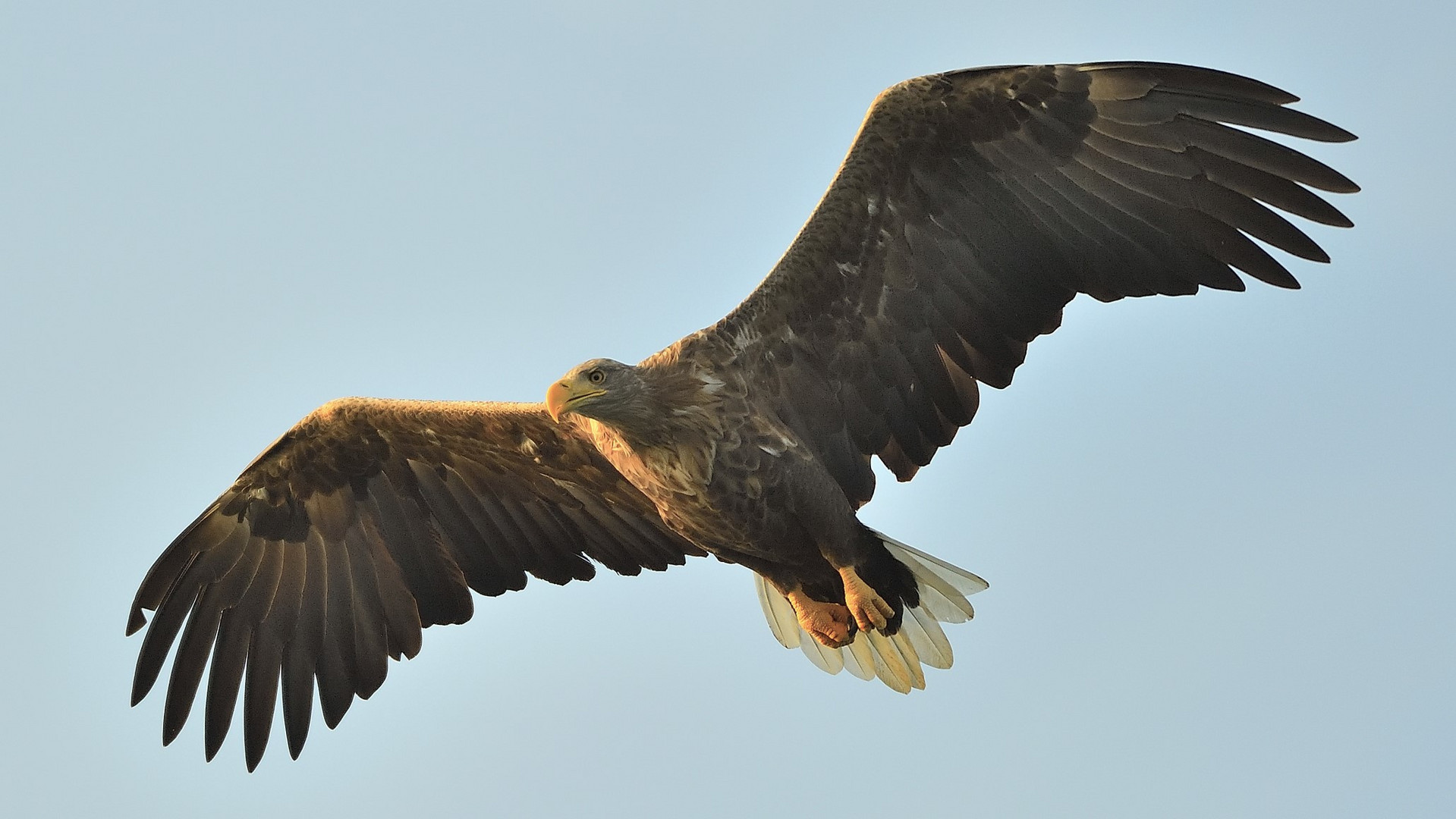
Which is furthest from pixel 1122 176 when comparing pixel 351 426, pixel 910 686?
pixel 351 426

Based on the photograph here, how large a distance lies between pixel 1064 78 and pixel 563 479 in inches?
136

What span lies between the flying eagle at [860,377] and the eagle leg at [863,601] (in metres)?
0.01

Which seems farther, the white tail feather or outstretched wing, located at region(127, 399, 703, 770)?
outstretched wing, located at region(127, 399, 703, 770)

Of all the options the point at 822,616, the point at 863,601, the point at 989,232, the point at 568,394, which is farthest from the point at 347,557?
the point at 989,232

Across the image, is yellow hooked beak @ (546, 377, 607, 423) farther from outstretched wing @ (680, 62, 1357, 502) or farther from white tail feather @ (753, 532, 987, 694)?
white tail feather @ (753, 532, 987, 694)

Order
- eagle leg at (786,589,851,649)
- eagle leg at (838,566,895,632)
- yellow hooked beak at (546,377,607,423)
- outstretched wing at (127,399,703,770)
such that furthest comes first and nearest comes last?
outstretched wing at (127,399,703,770)
eagle leg at (786,589,851,649)
eagle leg at (838,566,895,632)
yellow hooked beak at (546,377,607,423)

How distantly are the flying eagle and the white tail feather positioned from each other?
0.05ft

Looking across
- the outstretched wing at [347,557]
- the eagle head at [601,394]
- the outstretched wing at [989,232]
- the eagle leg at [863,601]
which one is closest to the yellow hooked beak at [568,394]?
the eagle head at [601,394]

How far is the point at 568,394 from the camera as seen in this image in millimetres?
8258

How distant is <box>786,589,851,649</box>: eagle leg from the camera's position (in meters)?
8.91

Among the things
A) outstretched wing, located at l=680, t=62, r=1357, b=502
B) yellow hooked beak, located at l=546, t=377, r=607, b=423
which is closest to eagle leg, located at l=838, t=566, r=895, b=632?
outstretched wing, located at l=680, t=62, r=1357, b=502

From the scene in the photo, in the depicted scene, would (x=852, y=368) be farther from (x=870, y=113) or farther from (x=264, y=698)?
(x=264, y=698)

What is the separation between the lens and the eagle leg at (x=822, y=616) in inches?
351

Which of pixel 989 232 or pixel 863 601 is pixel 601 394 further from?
pixel 989 232
